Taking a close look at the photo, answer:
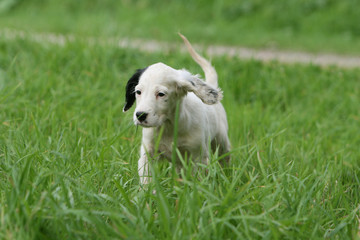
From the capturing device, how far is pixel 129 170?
2.66 metres

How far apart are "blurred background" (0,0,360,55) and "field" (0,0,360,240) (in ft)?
7.53

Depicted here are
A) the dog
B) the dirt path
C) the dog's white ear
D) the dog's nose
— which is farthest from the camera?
the dirt path

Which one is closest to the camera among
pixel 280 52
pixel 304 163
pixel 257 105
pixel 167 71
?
pixel 167 71

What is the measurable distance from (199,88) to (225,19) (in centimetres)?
846

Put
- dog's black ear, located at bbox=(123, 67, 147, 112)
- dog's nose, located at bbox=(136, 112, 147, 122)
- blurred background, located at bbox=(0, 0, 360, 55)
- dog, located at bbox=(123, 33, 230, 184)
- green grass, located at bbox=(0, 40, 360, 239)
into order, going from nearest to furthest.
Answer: green grass, located at bbox=(0, 40, 360, 239)
dog's nose, located at bbox=(136, 112, 147, 122)
dog, located at bbox=(123, 33, 230, 184)
dog's black ear, located at bbox=(123, 67, 147, 112)
blurred background, located at bbox=(0, 0, 360, 55)

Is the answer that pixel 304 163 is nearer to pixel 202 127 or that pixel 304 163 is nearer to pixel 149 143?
pixel 202 127

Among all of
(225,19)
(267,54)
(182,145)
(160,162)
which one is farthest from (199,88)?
(225,19)

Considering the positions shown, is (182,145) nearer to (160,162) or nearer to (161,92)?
(160,162)

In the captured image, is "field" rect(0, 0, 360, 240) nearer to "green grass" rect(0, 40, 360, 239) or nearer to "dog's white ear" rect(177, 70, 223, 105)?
"green grass" rect(0, 40, 360, 239)

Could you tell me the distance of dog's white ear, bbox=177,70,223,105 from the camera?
266 cm

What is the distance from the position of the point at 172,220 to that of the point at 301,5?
9.68m

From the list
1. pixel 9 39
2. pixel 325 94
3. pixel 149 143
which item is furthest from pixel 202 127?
pixel 9 39

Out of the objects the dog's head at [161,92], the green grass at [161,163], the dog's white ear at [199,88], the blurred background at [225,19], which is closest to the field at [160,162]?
the green grass at [161,163]

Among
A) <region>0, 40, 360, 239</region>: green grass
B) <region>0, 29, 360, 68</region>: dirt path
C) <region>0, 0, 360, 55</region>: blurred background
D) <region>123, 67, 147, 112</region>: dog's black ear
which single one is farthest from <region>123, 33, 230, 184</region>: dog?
→ <region>0, 0, 360, 55</region>: blurred background
